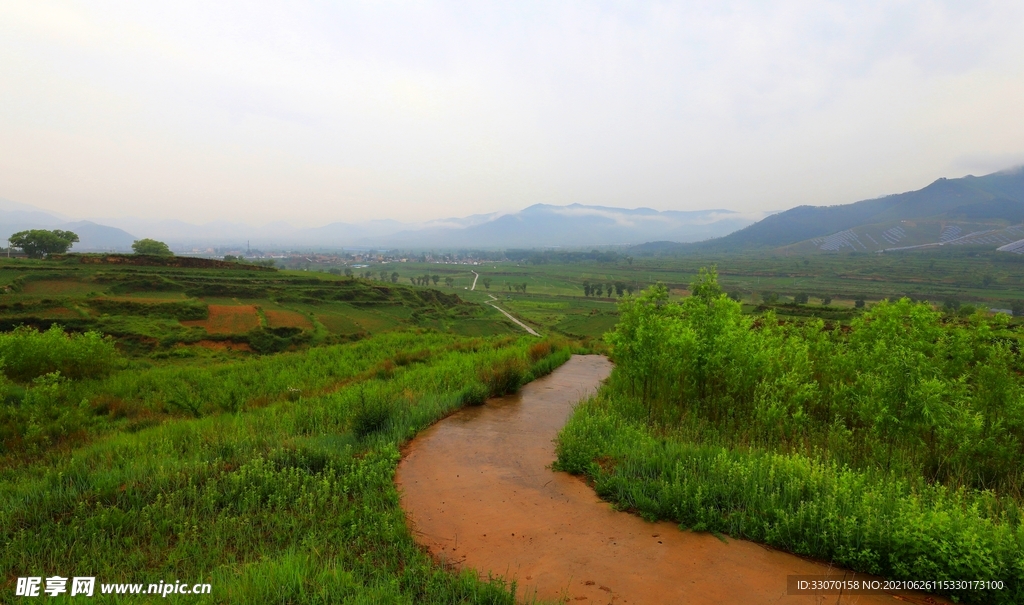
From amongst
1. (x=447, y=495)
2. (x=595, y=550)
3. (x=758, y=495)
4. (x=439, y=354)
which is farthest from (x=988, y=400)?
(x=439, y=354)

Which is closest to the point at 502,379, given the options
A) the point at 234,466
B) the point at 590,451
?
the point at 590,451

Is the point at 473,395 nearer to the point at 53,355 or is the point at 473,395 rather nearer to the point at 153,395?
the point at 153,395

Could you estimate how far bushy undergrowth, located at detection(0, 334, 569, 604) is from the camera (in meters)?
3.73

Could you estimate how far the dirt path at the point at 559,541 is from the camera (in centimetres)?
382

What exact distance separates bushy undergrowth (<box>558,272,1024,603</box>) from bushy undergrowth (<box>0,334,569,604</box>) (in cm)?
265

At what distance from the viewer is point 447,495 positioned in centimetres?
553

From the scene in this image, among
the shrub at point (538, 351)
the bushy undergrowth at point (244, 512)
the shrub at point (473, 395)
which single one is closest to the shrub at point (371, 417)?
the bushy undergrowth at point (244, 512)

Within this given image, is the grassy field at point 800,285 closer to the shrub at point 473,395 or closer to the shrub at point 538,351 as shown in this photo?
the shrub at point 538,351

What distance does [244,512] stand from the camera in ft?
15.9

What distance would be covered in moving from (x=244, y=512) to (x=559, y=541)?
3.42 meters

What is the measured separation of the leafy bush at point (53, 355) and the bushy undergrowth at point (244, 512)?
7169 mm

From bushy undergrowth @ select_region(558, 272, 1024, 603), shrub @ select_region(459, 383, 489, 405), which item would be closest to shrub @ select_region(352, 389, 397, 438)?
shrub @ select_region(459, 383, 489, 405)

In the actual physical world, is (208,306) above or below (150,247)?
below

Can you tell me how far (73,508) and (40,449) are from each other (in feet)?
12.4
